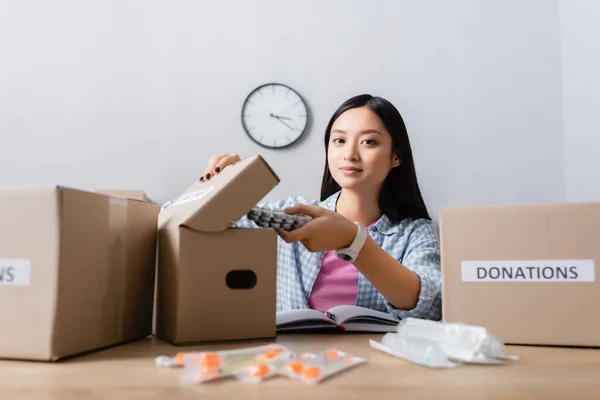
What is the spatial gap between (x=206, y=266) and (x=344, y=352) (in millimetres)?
223

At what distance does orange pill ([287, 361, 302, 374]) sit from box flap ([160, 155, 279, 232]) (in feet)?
0.81

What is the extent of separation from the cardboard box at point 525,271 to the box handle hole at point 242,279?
281 mm

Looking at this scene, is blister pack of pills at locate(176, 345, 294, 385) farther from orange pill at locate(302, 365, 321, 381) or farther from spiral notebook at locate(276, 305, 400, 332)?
spiral notebook at locate(276, 305, 400, 332)

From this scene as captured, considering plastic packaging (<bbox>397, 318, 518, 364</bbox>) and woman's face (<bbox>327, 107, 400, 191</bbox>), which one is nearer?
plastic packaging (<bbox>397, 318, 518, 364</bbox>)

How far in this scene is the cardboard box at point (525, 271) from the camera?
686 millimetres

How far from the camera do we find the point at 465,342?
0.62m

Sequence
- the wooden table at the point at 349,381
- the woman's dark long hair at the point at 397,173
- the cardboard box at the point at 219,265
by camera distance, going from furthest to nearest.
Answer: the woman's dark long hair at the point at 397,173
the cardboard box at the point at 219,265
the wooden table at the point at 349,381

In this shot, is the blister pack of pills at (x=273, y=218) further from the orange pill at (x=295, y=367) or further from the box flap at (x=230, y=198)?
the orange pill at (x=295, y=367)

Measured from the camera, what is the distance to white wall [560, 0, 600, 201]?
6.18ft

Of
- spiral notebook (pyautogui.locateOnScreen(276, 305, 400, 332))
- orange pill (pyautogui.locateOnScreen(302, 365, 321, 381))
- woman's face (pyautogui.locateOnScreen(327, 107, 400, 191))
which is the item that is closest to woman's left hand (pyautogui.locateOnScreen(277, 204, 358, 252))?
spiral notebook (pyautogui.locateOnScreen(276, 305, 400, 332))

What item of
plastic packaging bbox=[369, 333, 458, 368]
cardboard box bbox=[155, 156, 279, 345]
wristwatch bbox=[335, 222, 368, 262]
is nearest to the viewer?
plastic packaging bbox=[369, 333, 458, 368]

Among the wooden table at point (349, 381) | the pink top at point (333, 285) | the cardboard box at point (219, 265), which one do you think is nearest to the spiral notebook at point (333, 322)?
the cardboard box at point (219, 265)

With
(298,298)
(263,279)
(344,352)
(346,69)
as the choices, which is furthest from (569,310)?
(346,69)

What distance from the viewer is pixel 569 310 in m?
0.69
